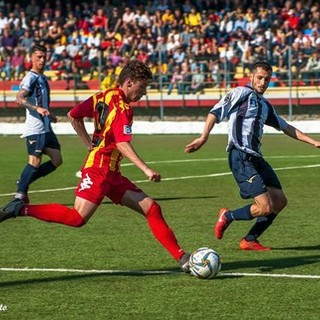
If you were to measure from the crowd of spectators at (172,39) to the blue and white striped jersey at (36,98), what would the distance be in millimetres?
19615

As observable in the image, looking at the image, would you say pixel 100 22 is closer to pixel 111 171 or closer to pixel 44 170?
pixel 44 170

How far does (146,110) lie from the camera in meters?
35.5

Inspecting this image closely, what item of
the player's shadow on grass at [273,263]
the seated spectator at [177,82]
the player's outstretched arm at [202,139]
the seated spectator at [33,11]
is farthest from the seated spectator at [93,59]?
the player's shadow on grass at [273,263]

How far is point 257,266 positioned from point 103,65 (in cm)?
2732

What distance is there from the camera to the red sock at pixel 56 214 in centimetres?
908

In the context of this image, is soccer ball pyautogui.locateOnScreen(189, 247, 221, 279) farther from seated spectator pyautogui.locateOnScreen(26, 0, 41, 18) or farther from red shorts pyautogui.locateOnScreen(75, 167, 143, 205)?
seated spectator pyautogui.locateOnScreen(26, 0, 41, 18)

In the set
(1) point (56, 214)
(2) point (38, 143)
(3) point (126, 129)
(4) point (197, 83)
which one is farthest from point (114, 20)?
(3) point (126, 129)

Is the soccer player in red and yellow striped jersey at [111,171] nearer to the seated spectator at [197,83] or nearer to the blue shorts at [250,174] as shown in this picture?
the blue shorts at [250,174]

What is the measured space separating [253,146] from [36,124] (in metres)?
5.11

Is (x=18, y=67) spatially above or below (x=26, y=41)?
below

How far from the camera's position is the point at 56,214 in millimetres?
9164

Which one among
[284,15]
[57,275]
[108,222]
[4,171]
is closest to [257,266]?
[57,275]

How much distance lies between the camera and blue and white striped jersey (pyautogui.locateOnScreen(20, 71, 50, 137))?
1462 centimetres

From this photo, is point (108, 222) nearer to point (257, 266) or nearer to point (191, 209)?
point (191, 209)
